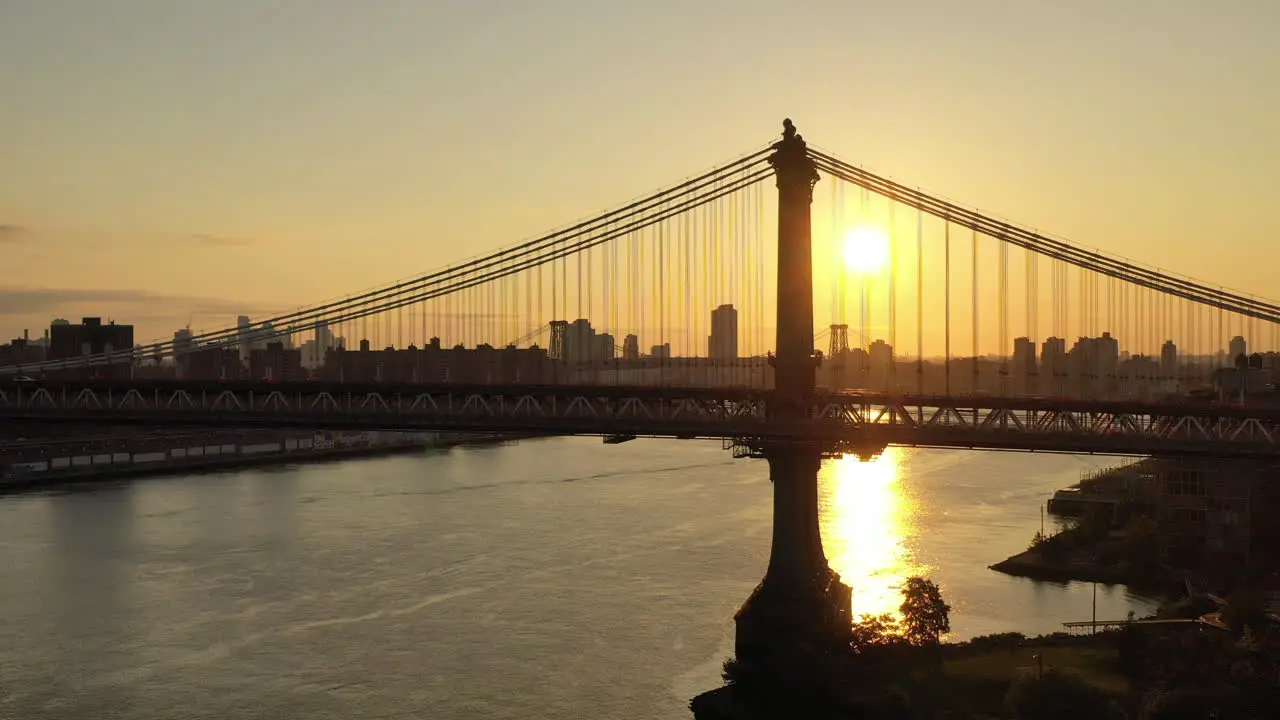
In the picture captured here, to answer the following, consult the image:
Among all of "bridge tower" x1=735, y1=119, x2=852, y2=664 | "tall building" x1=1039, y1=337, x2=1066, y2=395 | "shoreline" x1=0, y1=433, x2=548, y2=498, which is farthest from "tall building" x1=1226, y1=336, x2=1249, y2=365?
"shoreline" x1=0, y1=433, x2=548, y2=498

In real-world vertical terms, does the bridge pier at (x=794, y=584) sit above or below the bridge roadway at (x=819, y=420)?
below

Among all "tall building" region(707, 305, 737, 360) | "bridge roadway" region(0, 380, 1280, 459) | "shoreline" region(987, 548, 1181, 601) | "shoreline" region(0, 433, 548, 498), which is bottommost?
"shoreline" region(987, 548, 1181, 601)

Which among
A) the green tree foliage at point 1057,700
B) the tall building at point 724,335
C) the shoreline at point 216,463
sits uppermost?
the tall building at point 724,335

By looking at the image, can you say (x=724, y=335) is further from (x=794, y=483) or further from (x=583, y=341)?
(x=583, y=341)

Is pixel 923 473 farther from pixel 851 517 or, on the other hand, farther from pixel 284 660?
pixel 284 660

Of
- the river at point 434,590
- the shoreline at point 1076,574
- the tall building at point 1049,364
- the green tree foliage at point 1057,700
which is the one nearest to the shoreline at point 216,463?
the river at point 434,590

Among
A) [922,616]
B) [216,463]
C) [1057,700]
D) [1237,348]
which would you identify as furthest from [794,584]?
[216,463]

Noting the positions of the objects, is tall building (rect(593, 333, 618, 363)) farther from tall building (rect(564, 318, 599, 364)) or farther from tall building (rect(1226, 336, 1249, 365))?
tall building (rect(1226, 336, 1249, 365))

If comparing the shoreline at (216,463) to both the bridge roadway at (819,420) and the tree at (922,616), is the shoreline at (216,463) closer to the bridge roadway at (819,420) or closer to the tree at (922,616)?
the bridge roadway at (819,420)
